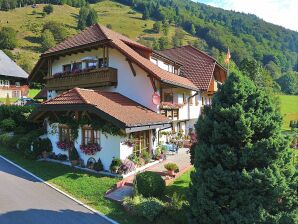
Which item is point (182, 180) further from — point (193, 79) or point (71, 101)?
point (193, 79)

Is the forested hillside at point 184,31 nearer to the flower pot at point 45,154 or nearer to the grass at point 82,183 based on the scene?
the flower pot at point 45,154

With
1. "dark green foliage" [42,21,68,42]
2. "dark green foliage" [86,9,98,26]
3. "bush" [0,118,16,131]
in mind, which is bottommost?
"bush" [0,118,16,131]

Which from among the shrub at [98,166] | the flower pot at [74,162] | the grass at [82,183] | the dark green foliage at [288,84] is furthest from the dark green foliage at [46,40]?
the shrub at [98,166]

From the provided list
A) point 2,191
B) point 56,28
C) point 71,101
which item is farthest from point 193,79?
point 56,28

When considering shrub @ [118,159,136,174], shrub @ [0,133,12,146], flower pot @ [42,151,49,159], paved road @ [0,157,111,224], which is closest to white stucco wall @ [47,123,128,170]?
shrub @ [118,159,136,174]

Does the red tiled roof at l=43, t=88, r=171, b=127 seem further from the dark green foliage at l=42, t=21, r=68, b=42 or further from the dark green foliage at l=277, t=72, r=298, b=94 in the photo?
the dark green foliage at l=277, t=72, r=298, b=94

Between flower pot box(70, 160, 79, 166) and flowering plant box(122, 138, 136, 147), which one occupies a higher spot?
flowering plant box(122, 138, 136, 147)
